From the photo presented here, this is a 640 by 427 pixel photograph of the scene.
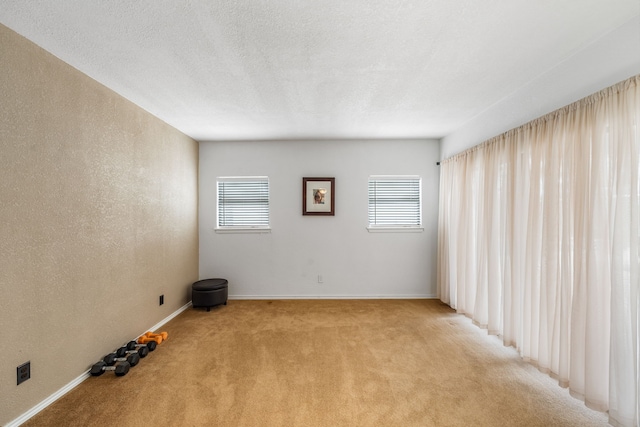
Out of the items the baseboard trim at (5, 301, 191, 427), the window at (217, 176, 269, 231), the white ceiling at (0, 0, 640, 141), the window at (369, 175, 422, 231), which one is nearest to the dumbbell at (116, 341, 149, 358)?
the baseboard trim at (5, 301, 191, 427)

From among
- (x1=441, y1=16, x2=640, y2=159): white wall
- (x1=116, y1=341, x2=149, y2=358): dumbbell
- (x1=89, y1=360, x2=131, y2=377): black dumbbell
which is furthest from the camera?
(x1=116, y1=341, x2=149, y2=358): dumbbell

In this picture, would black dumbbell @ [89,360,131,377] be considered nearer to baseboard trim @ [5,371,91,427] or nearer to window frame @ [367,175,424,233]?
baseboard trim @ [5,371,91,427]

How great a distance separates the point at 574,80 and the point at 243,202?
416cm

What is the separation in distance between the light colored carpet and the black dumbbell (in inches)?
1.8

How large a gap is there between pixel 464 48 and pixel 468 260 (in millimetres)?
2475

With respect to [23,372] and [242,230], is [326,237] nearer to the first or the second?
[242,230]

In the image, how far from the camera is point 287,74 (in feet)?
7.61

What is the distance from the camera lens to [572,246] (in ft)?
6.63

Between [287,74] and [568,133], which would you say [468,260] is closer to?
[568,133]

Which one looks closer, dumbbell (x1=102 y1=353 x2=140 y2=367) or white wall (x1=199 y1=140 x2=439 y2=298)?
dumbbell (x1=102 y1=353 x2=140 y2=367)

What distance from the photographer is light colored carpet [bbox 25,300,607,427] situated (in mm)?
1850

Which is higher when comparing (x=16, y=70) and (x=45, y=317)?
(x=16, y=70)

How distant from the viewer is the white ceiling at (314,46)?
159cm

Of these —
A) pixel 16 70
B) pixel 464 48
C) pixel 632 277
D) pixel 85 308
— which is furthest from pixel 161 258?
pixel 632 277
